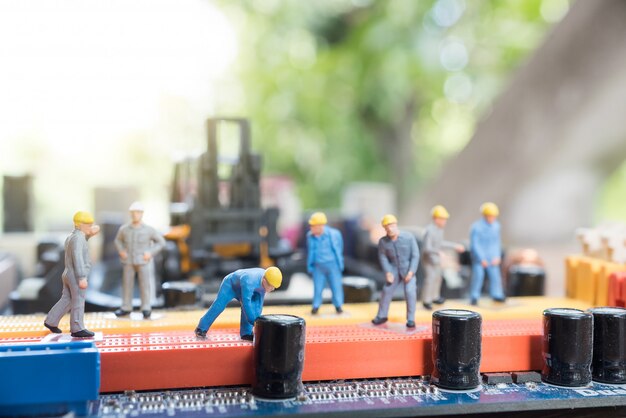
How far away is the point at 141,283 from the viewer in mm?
6215

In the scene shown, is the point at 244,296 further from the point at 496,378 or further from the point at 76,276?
the point at 496,378

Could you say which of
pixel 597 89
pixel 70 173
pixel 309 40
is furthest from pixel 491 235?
pixel 70 173

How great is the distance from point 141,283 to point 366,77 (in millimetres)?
16431

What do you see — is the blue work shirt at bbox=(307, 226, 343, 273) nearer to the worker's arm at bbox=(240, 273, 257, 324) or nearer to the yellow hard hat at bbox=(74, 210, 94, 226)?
the worker's arm at bbox=(240, 273, 257, 324)

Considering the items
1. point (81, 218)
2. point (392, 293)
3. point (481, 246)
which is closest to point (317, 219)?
point (392, 293)

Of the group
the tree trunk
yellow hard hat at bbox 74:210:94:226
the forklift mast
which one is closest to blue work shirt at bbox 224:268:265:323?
yellow hard hat at bbox 74:210:94:226

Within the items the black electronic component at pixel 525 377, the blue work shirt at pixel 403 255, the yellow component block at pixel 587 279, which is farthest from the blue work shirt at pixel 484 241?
the black electronic component at pixel 525 377

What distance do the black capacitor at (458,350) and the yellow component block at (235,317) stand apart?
1.04m

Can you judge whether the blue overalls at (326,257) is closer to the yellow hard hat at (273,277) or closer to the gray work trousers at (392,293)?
the gray work trousers at (392,293)

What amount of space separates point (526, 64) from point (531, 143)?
5.49 feet

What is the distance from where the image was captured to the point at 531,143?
1339 cm

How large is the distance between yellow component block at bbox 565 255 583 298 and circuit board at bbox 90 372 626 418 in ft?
7.03

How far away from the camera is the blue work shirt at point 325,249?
20.7ft

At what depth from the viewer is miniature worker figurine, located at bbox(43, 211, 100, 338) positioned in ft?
17.5
